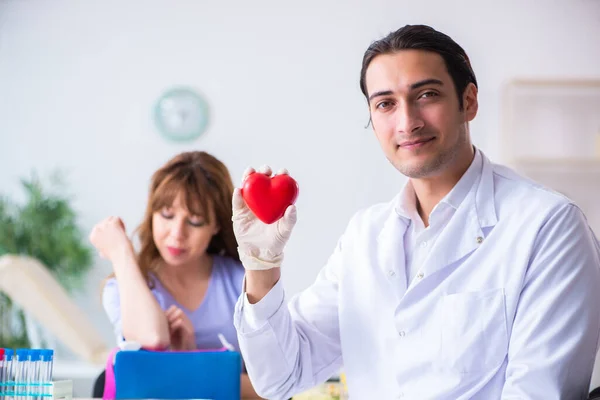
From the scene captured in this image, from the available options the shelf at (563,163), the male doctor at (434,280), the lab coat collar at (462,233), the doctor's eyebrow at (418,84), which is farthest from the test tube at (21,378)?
the shelf at (563,163)

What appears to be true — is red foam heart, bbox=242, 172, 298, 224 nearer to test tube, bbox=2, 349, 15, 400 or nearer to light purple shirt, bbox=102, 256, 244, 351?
test tube, bbox=2, 349, 15, 400

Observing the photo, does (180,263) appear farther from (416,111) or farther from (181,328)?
(416,111)

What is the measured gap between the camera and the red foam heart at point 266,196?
4.62 ft

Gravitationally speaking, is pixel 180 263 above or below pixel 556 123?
below

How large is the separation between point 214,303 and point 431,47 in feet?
3.81

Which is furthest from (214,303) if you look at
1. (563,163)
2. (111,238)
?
(563,163)

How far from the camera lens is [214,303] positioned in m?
2.32

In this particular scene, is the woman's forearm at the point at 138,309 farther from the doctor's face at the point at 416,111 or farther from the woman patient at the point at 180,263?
the doctor's face at the point at 416,111

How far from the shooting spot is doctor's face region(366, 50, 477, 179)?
1.51 metres

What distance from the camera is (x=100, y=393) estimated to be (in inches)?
82.9

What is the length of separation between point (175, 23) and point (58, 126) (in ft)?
3.42

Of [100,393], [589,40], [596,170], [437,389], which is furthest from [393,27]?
[437,389]

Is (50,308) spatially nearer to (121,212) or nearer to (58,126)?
(121,212)

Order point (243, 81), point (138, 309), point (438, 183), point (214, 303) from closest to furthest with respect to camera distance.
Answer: point (438, 183), point (138, 309), point (214, 303), point (243, 81)
